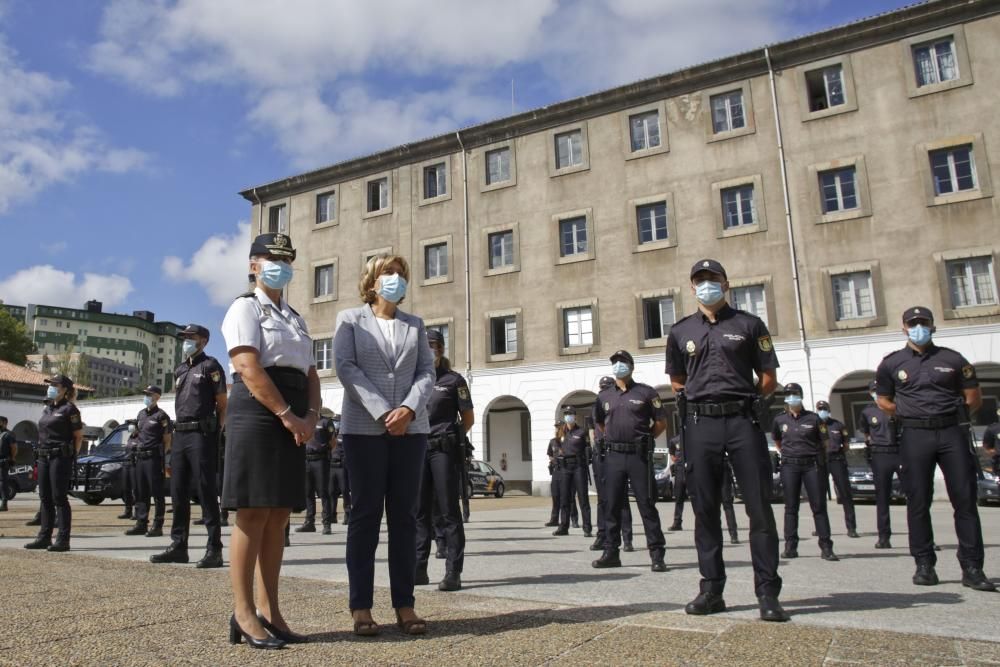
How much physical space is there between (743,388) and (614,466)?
285 cm

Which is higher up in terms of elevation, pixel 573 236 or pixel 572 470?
pixel 573 236

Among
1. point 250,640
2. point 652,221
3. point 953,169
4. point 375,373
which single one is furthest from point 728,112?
point 250,640

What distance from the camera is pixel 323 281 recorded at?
33.3 metres

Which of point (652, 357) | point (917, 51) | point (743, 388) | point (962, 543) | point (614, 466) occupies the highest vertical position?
point (917, 51)

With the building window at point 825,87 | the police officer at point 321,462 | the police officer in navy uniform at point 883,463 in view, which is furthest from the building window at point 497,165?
the police officer in navy uniform at point 883,463

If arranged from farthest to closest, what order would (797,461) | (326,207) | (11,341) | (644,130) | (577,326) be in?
(11,341) → (326,207) → (577,326) → (644,130) → (797,461)

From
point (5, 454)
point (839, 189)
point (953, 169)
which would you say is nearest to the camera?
point (5, 454)

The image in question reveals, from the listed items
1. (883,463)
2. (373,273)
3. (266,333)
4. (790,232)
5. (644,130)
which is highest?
(644,130)

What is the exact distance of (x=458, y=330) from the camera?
2942 cm

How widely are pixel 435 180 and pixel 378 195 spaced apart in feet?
9.88

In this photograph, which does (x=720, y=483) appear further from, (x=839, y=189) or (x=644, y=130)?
(x=644, y=130)

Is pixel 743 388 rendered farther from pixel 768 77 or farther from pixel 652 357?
pixel 768 77

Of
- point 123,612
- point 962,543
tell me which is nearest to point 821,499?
point 962,543

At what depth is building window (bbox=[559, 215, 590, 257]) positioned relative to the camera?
90.3ft
